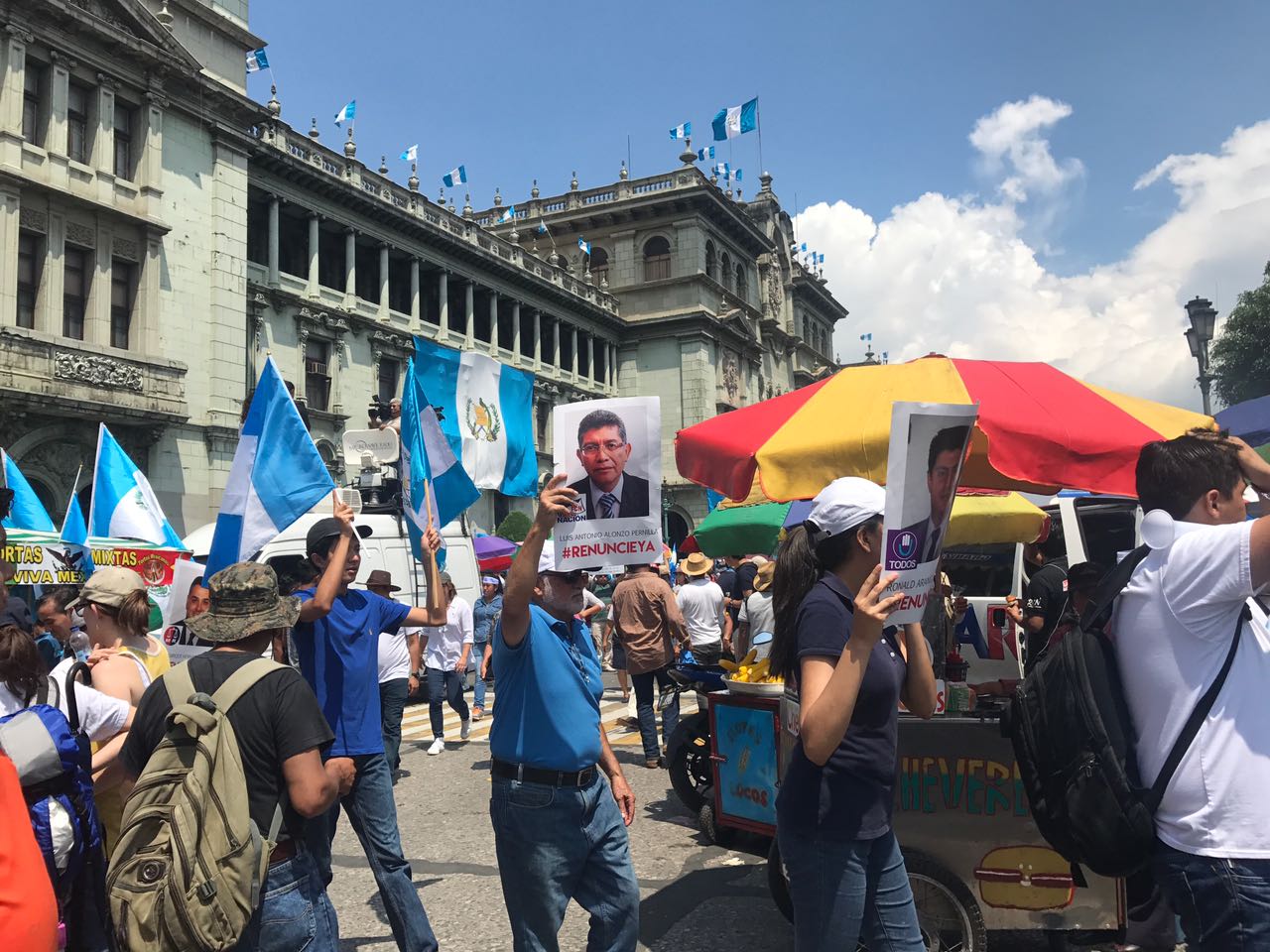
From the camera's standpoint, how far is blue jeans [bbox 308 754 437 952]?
427 centimetres

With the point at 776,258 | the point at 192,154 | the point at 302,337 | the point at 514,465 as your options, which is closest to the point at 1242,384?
the point at 776,258

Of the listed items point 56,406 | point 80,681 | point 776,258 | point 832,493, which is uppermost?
point 776,258

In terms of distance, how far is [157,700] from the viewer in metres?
3.04

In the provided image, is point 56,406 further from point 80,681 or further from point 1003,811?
point 1003,811

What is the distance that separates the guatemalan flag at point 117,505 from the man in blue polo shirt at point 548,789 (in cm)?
728

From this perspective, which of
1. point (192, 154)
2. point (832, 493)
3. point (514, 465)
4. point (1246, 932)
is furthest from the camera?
point (192, 154)

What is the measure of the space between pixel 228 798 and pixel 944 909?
9.73ft

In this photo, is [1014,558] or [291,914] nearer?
[291,914]

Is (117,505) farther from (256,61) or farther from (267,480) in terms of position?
(256,61)

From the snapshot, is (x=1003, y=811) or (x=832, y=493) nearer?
(x=832, y=493)

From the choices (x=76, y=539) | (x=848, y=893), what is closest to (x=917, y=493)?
(x=848, y=893)

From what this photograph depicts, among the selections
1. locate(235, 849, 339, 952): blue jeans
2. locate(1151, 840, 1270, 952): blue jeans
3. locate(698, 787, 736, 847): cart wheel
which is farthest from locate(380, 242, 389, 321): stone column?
locate(1151, 840, 1270, 952): blue jeans

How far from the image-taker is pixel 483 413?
7.00 m

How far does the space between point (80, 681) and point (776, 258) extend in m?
60.4
